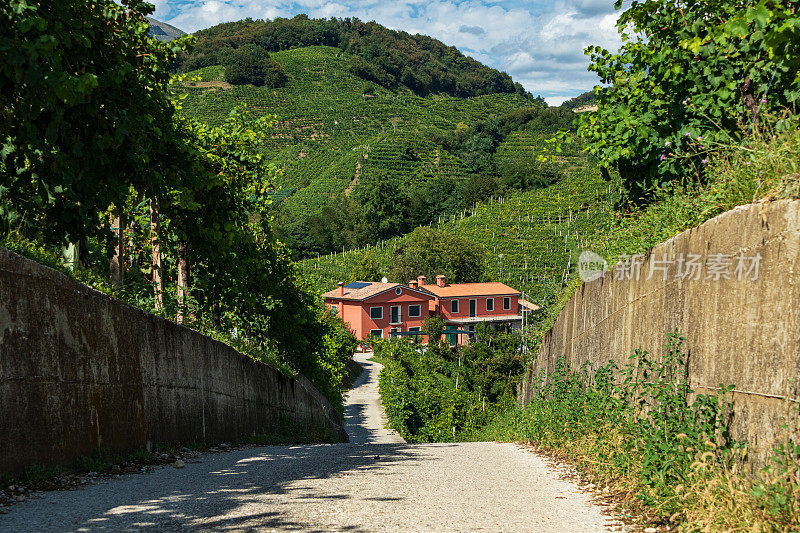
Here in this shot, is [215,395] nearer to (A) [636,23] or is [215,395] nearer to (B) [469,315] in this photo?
(A) [636,23]

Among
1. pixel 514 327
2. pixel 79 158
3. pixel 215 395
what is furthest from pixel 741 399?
pixel 514 327

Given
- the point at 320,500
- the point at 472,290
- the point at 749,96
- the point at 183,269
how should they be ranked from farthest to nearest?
the point at 472,290 < the point at 183,269 < the point at 749,96 < the point at 320,500

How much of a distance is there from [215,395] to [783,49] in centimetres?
758

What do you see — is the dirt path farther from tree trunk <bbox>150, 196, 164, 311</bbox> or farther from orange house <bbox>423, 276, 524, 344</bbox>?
orange house <bbox>423, 276, 524, 344</bbox>

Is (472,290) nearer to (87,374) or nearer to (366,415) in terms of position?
(366,415)

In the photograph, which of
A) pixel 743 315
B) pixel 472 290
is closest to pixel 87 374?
pixel 743 315

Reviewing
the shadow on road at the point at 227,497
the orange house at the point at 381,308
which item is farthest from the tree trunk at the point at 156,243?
the orange house at the point at 381,308

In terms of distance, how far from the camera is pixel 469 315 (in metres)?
63.6

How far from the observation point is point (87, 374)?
565 cm

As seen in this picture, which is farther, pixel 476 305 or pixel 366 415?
pixel 476 305

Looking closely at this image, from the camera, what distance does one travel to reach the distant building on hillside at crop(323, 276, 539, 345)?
6044 centimetres

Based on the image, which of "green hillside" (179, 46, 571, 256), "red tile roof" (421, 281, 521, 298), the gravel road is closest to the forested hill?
"green hillside" (179, 46, 571, 256)

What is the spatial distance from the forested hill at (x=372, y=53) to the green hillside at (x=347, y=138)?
6982 mm

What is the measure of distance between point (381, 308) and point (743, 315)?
56.6 meters
